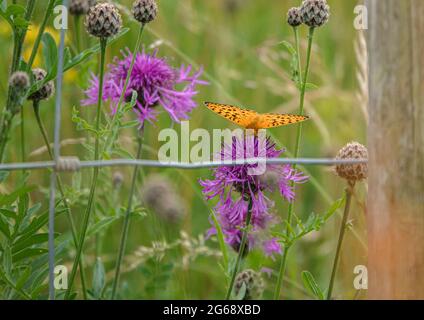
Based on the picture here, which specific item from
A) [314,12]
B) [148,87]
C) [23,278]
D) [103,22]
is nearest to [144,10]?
[103,22]

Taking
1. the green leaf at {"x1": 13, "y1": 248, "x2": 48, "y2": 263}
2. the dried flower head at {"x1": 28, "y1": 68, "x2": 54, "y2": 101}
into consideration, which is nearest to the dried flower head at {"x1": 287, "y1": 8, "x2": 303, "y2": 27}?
the dried flower head at {"x1": 28, "y1": 68, "x2": 54, "y2": 101}

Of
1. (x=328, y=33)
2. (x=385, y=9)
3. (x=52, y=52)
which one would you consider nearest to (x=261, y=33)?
(x=328, y=33)

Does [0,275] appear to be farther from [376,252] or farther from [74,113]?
[376,252]

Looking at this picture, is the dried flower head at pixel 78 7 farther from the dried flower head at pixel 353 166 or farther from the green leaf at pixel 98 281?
the dried flower head at pixel 353 166

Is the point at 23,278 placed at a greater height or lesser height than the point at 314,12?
lesser

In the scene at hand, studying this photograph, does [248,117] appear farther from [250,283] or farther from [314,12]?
[250,283]

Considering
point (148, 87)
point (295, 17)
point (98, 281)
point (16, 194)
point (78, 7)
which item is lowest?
point (98, 281)
